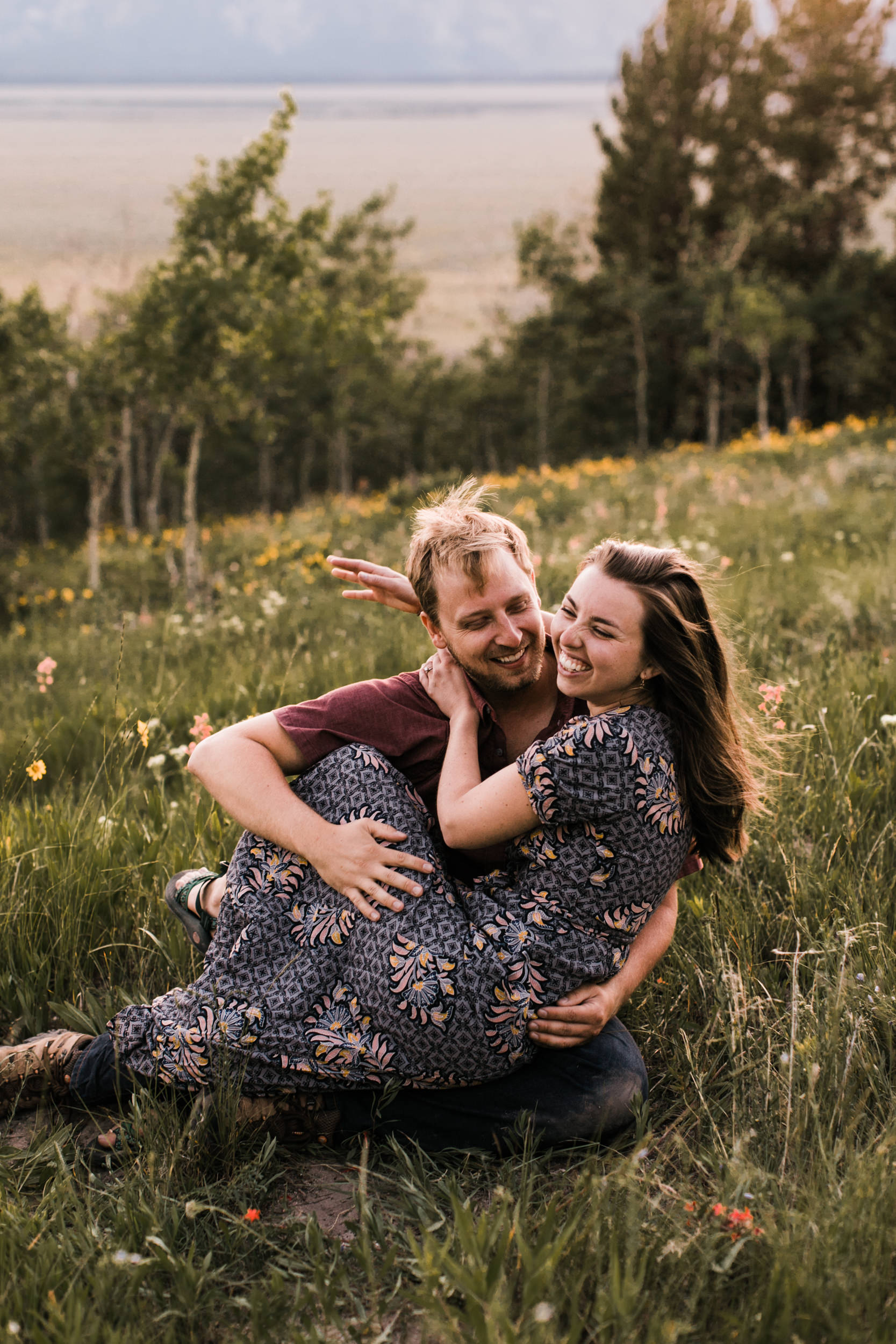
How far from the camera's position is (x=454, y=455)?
181 feet

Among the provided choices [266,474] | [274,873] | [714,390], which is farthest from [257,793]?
[266,474]

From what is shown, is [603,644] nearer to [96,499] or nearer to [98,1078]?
[98,1078]

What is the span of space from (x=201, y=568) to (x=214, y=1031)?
16.7 meters

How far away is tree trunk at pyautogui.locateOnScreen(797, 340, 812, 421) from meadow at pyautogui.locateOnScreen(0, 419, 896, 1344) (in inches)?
1395

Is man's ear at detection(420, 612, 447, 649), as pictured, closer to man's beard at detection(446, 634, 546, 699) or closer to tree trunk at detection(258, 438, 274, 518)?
man's beard at detection(446, 634, 546, 699)

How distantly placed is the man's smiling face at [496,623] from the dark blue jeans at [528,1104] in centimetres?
94

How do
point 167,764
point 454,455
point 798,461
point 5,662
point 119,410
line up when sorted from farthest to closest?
point 454,455, point 119,410, point 798,461, point 5,662, point 167,764

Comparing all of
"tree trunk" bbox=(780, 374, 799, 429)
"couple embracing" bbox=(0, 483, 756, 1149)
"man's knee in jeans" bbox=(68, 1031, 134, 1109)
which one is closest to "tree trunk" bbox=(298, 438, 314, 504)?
"tree trunk" bbox=(780, 374, 799, 429)

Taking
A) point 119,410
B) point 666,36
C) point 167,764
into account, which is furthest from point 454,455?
point 167,764

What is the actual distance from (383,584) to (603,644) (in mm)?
902

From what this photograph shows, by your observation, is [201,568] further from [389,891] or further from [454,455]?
[454,455]

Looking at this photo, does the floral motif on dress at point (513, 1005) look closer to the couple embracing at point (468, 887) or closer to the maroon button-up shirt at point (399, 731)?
the couple embracing at point (468, 887)

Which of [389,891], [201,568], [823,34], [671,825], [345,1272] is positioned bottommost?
[201,568]

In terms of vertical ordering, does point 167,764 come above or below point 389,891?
below
